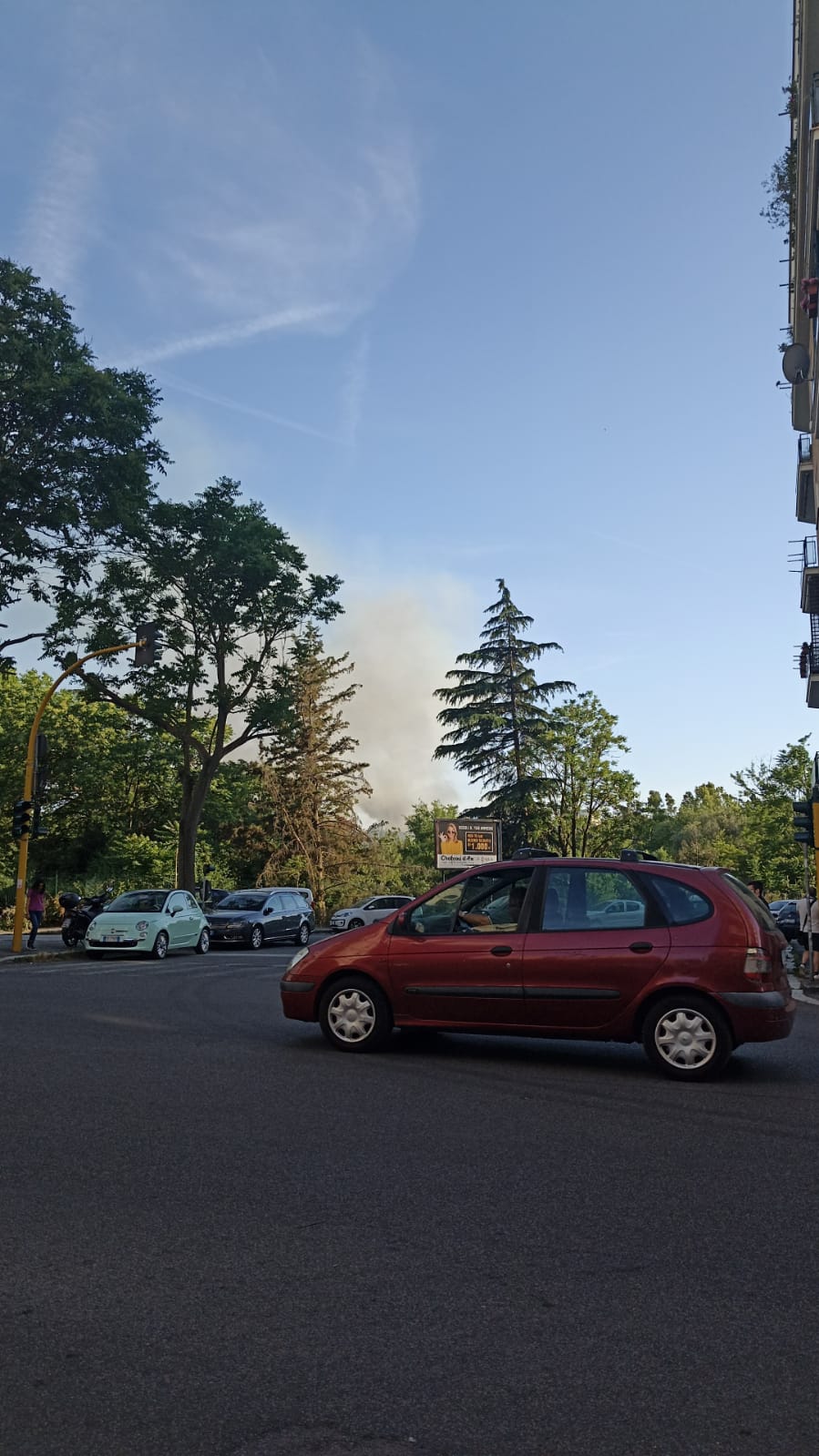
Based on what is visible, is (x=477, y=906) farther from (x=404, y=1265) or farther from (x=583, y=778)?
(x=583, y=778)

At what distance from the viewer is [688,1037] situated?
8.77 metres

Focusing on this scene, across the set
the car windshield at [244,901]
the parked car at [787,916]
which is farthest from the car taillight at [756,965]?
the parked car at [787,916]

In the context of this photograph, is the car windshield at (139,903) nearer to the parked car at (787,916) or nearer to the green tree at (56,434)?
the green tree at (56,434)

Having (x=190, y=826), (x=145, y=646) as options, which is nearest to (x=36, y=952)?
(x=145, y=646)

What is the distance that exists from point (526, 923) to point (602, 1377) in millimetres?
6007

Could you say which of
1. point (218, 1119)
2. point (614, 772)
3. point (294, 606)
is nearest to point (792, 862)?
point (614, 772)

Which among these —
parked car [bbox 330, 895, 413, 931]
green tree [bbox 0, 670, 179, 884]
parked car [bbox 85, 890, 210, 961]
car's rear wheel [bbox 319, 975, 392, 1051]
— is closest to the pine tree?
green tree [bbox 0, 670, 179, 884]

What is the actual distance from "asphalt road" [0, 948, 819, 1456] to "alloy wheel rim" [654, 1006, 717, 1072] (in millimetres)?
342

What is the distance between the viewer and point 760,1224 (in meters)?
5.07

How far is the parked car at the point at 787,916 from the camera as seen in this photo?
1372 inches

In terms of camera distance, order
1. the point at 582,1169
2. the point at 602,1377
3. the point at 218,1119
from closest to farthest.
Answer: the point at 602,1377, the point at 582,1169, the point at 218,1119

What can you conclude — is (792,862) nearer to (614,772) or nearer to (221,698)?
(614,772)

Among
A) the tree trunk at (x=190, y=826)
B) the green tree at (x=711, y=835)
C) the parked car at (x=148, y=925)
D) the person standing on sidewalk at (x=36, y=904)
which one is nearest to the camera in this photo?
the parked car at (x=148, y=925)

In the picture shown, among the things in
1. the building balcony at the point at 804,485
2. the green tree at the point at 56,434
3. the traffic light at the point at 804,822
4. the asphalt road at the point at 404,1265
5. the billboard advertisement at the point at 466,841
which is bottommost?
the asphalt road at the point at 404,1265
